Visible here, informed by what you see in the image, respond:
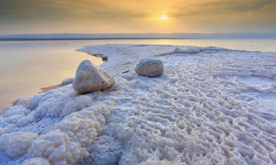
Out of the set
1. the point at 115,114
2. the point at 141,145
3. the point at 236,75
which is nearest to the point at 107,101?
the point at 115,114

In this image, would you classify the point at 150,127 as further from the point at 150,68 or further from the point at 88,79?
the point at 150,68

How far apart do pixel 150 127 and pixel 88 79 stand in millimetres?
1652

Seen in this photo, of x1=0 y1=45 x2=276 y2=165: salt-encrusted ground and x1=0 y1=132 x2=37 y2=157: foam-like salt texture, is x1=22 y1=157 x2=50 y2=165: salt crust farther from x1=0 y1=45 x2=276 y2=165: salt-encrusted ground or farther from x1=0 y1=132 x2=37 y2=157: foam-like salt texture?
x1=0 y1=132 x2=37 y2=157: foam-like salt texture

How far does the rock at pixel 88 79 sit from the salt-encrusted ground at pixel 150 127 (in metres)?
0.19

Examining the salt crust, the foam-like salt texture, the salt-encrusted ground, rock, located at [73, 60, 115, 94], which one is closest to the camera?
the salt crust

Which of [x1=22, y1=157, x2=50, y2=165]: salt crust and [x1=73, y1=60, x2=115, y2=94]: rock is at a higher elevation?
[x1=73, y1=60, x2=115, y2=94]: rock

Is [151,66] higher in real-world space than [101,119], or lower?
higher

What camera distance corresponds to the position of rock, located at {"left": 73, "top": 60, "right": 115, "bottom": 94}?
128 inches

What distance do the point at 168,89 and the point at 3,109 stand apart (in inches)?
170

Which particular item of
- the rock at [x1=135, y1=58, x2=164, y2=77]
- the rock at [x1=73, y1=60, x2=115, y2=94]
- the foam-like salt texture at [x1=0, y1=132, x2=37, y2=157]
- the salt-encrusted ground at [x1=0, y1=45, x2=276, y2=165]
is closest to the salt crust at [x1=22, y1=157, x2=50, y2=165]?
the salt-encrusted ground at [x1=0, y1=45, x2=276, y2=165]

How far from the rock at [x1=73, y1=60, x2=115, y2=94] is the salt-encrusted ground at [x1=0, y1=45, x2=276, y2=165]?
0.61ft

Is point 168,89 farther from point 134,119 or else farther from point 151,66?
point 134,119

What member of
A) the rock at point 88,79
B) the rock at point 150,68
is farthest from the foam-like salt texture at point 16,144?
the rock at point 150,68

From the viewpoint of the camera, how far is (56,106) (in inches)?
121
